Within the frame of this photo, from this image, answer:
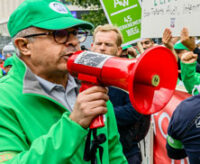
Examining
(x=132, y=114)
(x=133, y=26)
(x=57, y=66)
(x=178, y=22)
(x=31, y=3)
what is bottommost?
(x=132, y=114)

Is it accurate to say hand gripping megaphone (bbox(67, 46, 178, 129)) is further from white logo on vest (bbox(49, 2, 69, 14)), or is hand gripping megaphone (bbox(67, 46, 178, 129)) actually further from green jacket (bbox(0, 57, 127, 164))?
white logo on vest (bbox(49, 2, 69, 14))

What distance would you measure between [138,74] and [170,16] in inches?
95.6

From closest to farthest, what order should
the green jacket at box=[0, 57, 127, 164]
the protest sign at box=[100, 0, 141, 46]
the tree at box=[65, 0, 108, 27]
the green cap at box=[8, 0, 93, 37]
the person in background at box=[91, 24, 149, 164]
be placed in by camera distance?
the green jacket at box=[0, 57, 127, 164], the green cap at box=[8, 0, 93, 37], the person in background at box=[91, 24, 149, 164], the protest sign at box=[100, 0, 141, 46], the tree at box=[65, 0, 108, 27]

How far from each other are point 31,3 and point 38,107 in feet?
1.81

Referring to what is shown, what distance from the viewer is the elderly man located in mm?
Result: 1106

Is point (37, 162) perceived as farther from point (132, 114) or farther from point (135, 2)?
point (135, 2)

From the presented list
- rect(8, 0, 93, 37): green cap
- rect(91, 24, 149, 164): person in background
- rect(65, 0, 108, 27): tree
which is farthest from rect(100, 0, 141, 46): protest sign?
rect(65, 0, 108, 27): tree

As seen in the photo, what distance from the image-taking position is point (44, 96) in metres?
1.32

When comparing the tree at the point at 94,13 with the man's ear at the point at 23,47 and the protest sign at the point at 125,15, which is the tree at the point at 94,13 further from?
the man's ear at the point at 23,47

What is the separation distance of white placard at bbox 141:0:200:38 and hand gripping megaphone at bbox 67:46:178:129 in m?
1.93

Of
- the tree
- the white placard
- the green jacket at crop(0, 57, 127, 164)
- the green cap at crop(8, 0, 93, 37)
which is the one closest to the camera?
the green jacket at crop(0, 57, 127, 164)

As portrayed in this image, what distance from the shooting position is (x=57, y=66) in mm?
1427

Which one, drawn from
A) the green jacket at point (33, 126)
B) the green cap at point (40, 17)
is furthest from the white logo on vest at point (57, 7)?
the green jacket at point (33, 126)

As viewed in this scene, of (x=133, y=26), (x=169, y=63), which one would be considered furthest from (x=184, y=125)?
(x=133, y=26)
